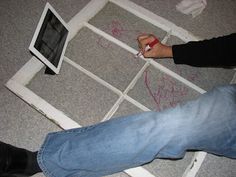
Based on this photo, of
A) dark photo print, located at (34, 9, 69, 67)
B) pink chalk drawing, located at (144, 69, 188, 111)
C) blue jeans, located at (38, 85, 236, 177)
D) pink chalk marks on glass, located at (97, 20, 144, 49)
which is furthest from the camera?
pink chalk marks on glass, located at (97, 20, 144, 49)

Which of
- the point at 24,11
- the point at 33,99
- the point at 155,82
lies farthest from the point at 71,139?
the point at 24,11

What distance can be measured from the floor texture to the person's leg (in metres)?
0.11

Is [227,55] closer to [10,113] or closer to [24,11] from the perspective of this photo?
[10,113]

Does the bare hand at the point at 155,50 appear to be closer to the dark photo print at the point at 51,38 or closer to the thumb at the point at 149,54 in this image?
the thumb at the point at 149,54

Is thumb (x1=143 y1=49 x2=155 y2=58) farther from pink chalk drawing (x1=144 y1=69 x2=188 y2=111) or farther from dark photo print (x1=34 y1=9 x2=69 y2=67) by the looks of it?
dark photo print (x1=34 y1=9 x2=69 y2=67)

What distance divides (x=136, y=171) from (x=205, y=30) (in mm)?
764

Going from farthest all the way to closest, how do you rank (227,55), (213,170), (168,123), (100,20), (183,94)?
(100,20), (183,94), (213,170), (227,55), (168,123)

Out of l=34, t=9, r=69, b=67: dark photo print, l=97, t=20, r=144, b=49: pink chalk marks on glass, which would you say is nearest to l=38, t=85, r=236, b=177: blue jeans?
l=34, t=9, r=69, b=67: dark photo print

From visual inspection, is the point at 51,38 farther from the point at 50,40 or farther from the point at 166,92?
the point at 166,92

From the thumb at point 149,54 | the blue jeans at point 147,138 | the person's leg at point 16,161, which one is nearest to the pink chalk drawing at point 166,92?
the thumb at point 149,54

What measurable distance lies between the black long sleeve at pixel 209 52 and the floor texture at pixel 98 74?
0.20 metres

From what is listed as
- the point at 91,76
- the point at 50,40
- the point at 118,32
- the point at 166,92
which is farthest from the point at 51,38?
the point at 166,92

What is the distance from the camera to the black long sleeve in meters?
0.85

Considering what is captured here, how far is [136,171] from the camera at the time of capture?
0.82 meters
